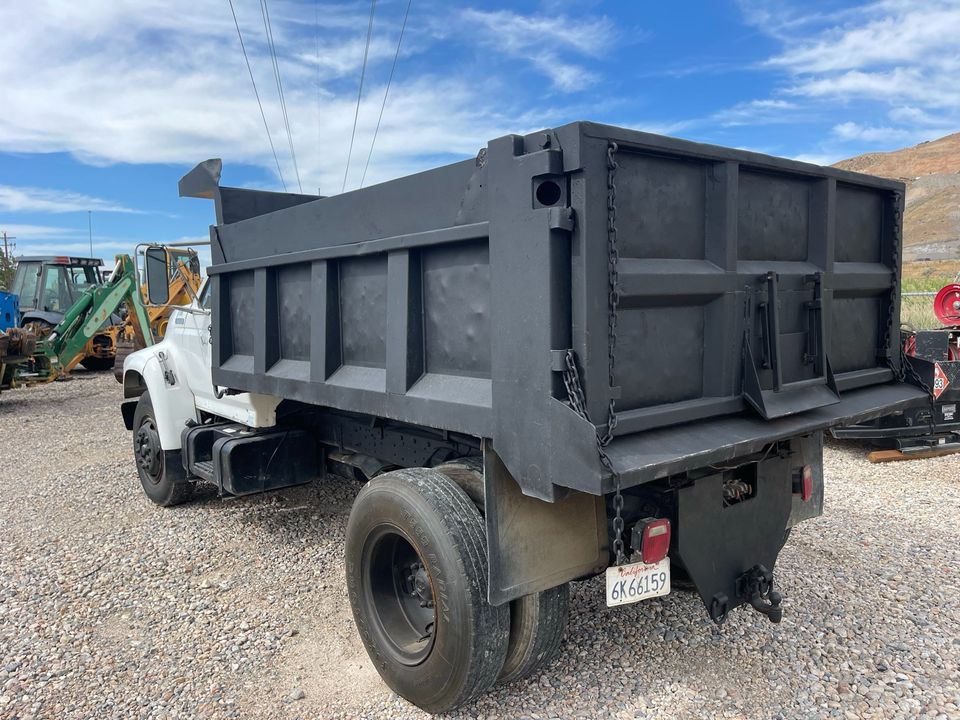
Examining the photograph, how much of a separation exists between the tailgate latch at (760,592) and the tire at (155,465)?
4.26 m

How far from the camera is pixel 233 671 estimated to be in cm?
325

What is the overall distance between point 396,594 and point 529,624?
721mm

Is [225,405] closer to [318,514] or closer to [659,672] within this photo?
[318,514]

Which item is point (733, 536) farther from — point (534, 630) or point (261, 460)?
point (261, 460)

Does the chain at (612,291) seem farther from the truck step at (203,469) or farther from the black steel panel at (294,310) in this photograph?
the truck step at (203,469)

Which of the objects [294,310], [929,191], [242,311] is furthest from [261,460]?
[929,191]

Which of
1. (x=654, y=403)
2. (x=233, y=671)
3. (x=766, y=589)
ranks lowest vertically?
(x=233, y=671)

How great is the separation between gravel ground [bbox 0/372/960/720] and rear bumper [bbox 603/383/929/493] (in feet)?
3.63

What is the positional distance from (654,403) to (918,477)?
4.87 m

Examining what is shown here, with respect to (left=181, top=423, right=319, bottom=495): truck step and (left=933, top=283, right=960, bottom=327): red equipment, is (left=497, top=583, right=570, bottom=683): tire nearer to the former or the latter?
(left=181, top=423, right=319, bottom=495): truck step

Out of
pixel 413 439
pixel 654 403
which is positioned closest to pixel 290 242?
pixel 413 439

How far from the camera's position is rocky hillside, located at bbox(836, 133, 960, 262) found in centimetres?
4434

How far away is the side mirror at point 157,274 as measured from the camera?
5.11 m

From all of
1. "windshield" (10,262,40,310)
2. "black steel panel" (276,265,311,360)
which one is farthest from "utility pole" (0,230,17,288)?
"black steel panel" (276,265,311,360)
